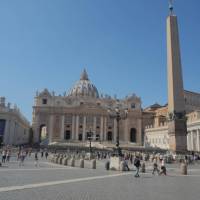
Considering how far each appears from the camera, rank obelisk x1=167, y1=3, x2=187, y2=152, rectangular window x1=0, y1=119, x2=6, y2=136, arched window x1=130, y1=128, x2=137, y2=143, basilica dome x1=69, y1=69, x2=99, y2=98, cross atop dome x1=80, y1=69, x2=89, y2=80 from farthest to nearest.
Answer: cross atop dome x1=80, y1=69, x2=89, y2=80, basilica dome x1=69, y1=69, x2=99, y2=98, arched window x1=130, y1=128, x2=137, y2=143, rectangular window x1=0, y1=119, x2=6, y2=136, obelisk x1=167, y1=3, x2=187, y2=152

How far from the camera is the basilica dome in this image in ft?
321

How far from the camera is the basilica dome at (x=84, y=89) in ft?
321

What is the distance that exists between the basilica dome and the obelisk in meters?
76.1

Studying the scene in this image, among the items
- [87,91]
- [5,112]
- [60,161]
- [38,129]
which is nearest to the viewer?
[60,161]

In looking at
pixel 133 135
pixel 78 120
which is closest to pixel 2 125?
pixel 78 120

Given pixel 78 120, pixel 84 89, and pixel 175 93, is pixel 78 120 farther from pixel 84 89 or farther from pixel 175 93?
pixel 175 93

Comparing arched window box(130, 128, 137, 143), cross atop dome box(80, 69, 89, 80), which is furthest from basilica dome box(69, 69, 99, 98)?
arched window box(130, 128, 137, 143)

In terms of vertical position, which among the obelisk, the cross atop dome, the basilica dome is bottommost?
the obelisk

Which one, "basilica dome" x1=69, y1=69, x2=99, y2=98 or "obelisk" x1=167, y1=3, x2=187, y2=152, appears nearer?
"obelisk" x1=167, y1=3, x2=187, y2=152

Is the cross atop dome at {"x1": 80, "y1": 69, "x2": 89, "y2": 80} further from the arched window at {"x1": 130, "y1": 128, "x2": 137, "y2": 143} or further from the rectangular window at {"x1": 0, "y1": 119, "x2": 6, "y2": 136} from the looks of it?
the rectangular window at {"x1": 0, "y1": 119, "x2": 6, "y2": 136}

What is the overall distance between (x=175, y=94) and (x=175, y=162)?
5.42 meters

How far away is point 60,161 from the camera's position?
2184cm

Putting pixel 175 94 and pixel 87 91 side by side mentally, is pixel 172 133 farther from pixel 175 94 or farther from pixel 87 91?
pixel 87 91

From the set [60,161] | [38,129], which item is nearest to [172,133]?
[60,161]
